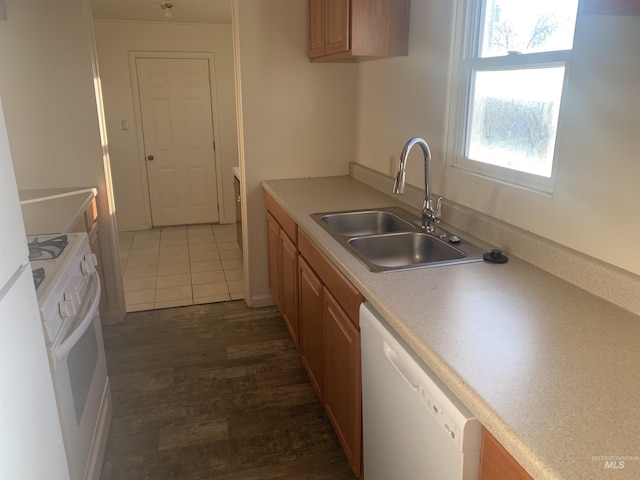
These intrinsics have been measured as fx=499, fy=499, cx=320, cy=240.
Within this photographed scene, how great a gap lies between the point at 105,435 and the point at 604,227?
2117 millimetres

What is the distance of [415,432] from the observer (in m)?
1.25

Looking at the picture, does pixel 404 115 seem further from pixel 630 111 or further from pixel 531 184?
pixel 630 111

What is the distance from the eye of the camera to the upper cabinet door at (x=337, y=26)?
2510 millimetres

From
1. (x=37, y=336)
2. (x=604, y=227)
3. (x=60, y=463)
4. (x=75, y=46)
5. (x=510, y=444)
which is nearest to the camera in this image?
(x=510, y=444)

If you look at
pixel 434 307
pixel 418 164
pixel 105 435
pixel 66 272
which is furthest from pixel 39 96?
pixel 434 307

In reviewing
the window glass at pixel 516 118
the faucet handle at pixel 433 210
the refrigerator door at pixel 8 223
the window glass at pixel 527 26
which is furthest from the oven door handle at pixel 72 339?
the window glass at pixel 527 26

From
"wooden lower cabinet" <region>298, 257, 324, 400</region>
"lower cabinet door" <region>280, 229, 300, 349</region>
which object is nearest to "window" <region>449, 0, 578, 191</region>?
"wooden lower cabinet" <region>298, 257, 324, 400</region>

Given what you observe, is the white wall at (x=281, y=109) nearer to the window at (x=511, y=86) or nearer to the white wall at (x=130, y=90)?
the window at (x=511, y=86)

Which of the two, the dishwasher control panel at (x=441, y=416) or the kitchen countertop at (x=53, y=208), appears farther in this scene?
the kitchen countertop at (x=53, y=208)

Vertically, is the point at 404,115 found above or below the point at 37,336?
above

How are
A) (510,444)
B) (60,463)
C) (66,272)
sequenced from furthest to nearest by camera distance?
(66,272), (60,463), (510,444)

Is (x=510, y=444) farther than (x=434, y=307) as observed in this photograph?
No

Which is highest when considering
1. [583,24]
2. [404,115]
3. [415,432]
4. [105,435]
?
[583,24]

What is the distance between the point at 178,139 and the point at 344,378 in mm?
4400
